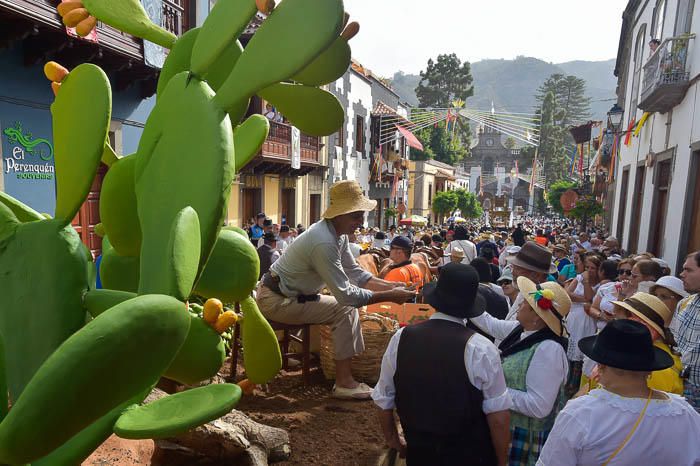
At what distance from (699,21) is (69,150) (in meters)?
9.75

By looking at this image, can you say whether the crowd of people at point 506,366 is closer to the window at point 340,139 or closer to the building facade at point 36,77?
the building facade at point 36,77

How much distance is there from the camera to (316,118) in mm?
1124

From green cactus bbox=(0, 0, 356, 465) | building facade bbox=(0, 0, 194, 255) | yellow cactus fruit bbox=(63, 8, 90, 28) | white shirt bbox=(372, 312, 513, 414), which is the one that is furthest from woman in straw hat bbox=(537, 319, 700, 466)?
building facade bbox=(0, 0, 194, 255)

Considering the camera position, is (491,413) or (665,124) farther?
(665,124)

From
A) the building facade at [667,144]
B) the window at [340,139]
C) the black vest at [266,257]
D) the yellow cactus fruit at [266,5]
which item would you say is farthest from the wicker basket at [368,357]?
the window at [340,139]

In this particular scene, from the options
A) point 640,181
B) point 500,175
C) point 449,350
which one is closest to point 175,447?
point 449,350

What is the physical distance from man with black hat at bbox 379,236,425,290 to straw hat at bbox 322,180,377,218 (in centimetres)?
168

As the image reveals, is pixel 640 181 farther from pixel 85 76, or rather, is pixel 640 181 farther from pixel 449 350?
pixel 85 76

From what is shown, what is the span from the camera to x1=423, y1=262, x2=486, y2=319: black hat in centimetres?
212

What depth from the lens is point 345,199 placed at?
3258 millimetres

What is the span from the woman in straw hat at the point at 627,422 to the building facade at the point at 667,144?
6643mm

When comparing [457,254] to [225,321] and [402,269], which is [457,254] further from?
[225,321]

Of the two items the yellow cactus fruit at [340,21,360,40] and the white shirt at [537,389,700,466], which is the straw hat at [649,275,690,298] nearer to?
the white shirt at [537,389,700,466]

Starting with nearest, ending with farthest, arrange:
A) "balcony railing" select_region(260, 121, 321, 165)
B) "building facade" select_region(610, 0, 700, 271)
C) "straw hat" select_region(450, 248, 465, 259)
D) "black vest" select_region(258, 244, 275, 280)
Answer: "black vest" select_region(258, 244, 275, 280) → "straw hat" select_region(450, 248, 465, 259) → "building facade" select_region(610, 0, 700, 271) → "balcony railing" select_region(260, 121, 321, 165)
